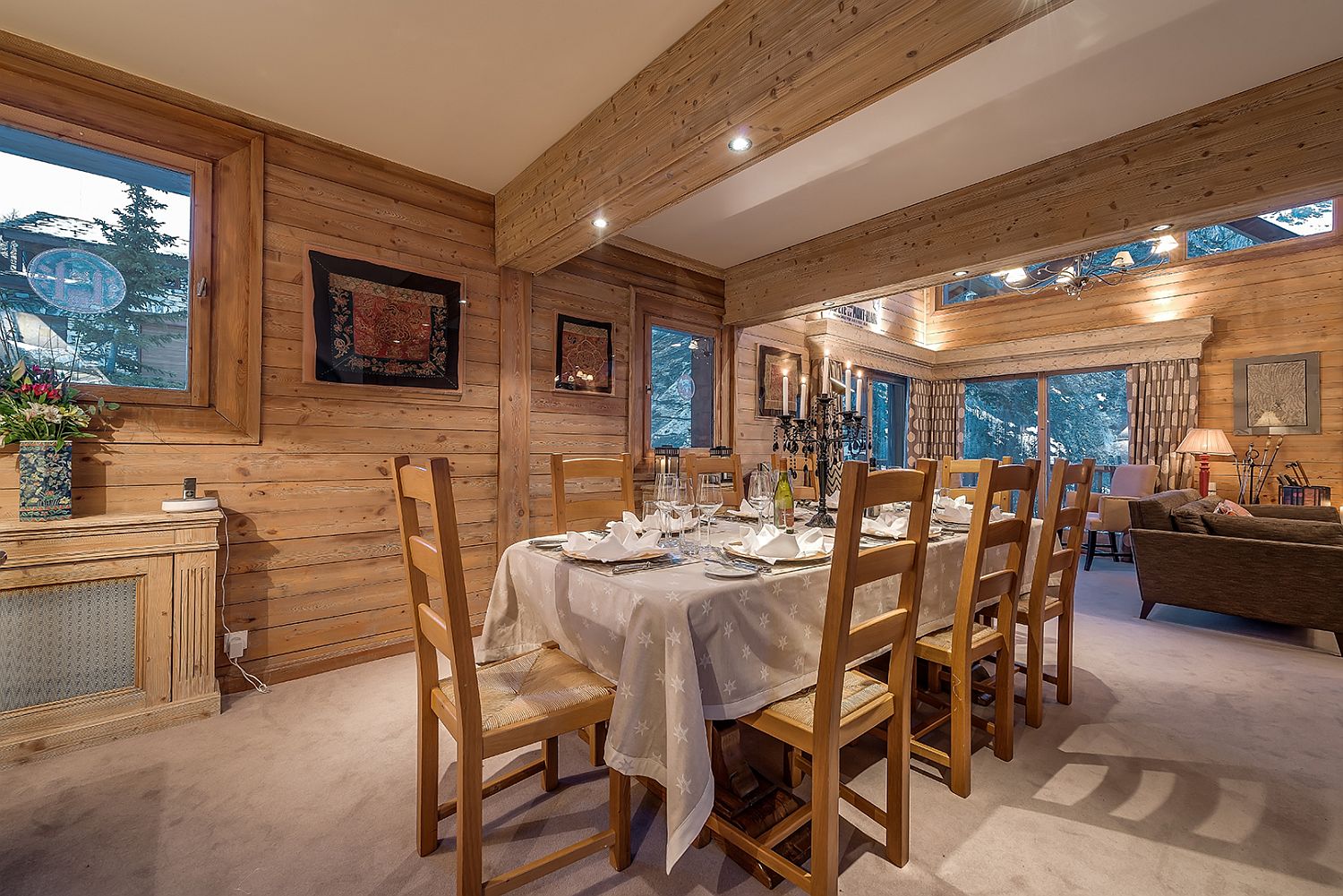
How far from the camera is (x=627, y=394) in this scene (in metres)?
4.23

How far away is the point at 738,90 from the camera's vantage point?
6.51 ft

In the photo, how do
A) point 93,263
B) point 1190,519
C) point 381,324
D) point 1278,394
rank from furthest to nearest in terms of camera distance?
point 1278,394, point 1190,519, point 381,324, point 93,263

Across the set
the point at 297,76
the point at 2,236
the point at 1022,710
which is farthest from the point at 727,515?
the point at 2,236

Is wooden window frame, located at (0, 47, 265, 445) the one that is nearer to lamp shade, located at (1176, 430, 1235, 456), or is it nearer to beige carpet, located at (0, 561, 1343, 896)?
beige carpet, located at (0, 561, 1343, 896)

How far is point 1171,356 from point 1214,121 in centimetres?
451

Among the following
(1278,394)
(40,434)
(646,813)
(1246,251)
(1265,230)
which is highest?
(1265,230)

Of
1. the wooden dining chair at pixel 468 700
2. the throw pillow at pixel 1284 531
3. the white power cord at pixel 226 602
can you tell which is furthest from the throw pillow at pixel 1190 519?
the white power cord at pixel 226 602

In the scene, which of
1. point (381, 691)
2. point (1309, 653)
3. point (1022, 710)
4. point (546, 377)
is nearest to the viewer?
point (1022, 710)

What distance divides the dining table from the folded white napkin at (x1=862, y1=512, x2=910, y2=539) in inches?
10.7

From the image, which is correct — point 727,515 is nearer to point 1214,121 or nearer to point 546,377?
point 546,377

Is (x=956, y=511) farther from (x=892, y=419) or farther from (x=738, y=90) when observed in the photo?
(x=892, y=419)

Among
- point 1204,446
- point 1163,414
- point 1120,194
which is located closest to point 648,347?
point 1120,194

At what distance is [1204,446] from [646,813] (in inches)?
251

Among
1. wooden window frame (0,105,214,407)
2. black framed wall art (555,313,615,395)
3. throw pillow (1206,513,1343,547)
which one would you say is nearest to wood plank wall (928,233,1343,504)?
throw pillow (1206,513,1343,547)
